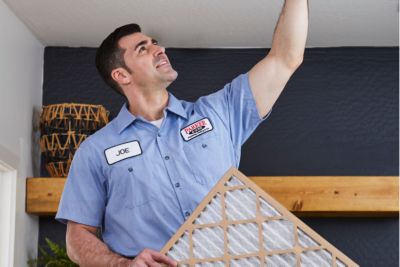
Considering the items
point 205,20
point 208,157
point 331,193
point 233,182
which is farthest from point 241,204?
point 205,20

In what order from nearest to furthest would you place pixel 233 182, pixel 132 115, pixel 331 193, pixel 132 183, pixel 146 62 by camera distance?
pixel 233 182
pixel 132 183
pixel 132 115
pixel 146 62
pixel 331 193

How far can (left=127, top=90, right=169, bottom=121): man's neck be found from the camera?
98.6 inches

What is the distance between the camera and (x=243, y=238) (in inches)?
64.7

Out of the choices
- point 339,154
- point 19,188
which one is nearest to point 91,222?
point 19,188

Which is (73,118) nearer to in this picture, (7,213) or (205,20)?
(7,213)

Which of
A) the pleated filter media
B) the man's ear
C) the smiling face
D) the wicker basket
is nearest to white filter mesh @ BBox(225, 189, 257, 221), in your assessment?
the pleated filter media

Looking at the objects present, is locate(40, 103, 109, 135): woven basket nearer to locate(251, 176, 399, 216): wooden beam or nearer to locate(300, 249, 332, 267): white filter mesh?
locate(251, 176, 399, 216): wooden beam

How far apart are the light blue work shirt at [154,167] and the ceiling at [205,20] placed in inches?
62.3

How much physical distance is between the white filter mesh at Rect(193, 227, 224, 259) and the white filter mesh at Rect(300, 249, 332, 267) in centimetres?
16

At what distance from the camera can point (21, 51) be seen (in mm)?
4125

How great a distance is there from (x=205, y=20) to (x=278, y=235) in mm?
2613

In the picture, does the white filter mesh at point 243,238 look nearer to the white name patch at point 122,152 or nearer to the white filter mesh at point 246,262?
the white filter mesh at point 246,262

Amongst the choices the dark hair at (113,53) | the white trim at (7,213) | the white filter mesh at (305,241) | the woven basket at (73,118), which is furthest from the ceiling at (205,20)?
the white filter mesh at (305,241)

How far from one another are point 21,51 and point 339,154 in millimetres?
1683
